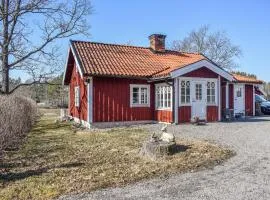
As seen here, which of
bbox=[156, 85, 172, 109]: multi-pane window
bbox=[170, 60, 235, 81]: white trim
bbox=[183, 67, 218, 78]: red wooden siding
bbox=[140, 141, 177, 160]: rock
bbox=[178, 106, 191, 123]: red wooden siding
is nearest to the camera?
bbox=[140, 141, 177, 160]: rock

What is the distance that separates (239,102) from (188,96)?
273 inches

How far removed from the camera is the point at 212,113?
19.5 meters

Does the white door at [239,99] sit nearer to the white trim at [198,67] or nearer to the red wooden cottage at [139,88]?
the red wooden cottage at [139,88]

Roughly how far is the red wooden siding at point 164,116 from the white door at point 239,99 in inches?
278

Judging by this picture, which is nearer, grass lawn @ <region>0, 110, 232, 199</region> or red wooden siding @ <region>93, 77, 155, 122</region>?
grass lawn @ <region>0, 110, 232, 199</region>

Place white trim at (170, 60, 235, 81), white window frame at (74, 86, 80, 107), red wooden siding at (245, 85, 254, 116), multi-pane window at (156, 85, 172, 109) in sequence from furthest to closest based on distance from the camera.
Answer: red wooden siding at (245, 85, 254, 116), white window frame at (74, 86, 80, 107), multi-pane window at (156, 85, 172, 109), white trim at (170, 60, 235, 81)

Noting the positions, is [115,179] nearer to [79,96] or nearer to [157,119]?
[157,119]

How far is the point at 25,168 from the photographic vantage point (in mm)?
8922

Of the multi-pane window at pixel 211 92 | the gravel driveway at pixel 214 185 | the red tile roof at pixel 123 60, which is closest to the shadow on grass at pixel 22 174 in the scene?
the gravel driveway at pixel 214 185

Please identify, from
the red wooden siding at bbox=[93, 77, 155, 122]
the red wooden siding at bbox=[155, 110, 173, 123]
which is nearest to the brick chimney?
the red wooden siding at bbox=[93, 77, 155, 122]

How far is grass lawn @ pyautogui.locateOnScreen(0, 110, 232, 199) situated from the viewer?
7105 millimetres

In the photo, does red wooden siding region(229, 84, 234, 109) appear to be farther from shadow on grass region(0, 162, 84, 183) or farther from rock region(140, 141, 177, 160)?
shadow on grass region(0, 162, 84, 183)

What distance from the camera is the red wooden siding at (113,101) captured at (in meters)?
17.9

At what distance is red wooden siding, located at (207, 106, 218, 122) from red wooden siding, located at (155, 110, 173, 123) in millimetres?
2496
